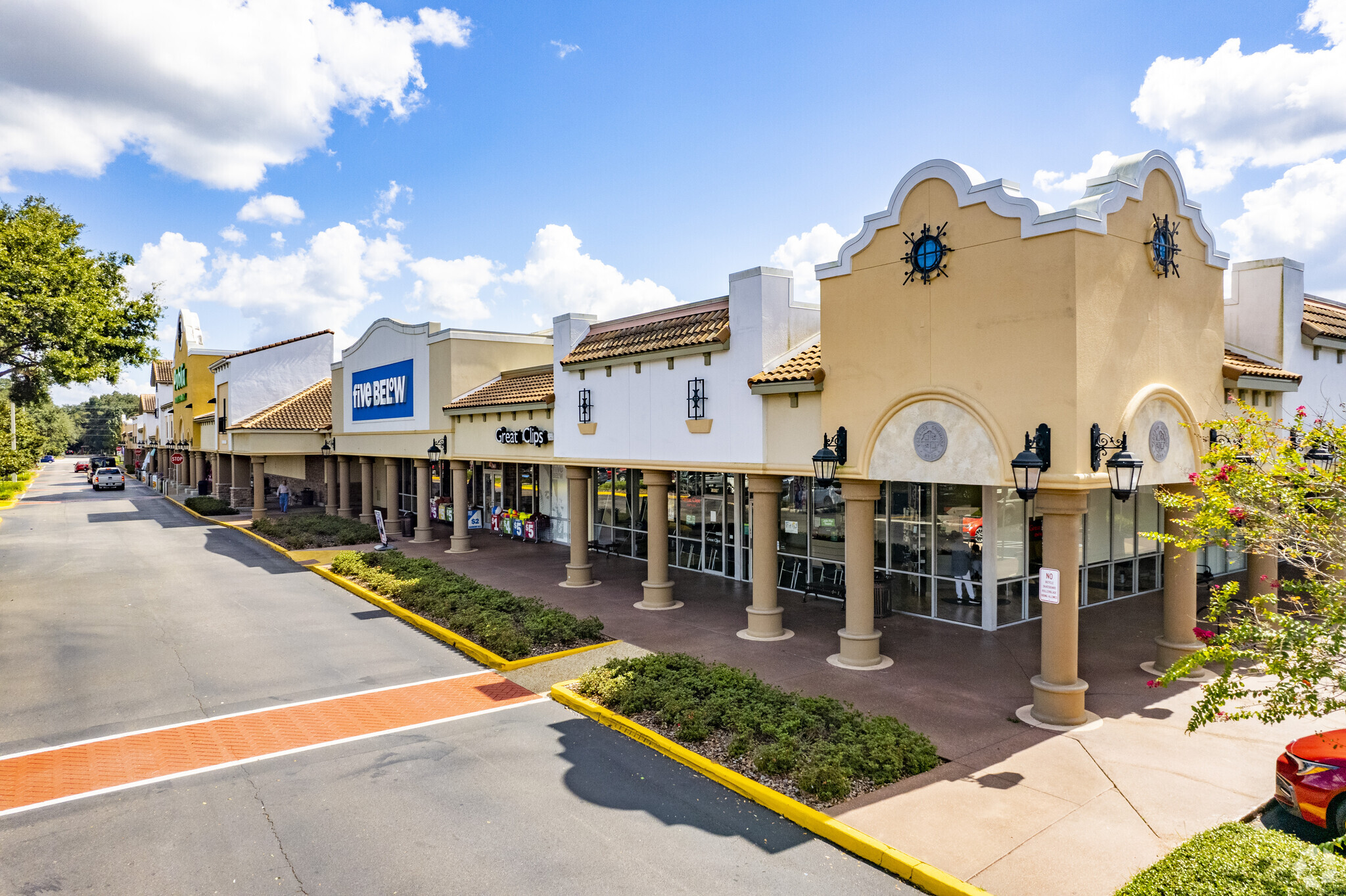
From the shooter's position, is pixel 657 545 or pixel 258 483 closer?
pixel 657 545

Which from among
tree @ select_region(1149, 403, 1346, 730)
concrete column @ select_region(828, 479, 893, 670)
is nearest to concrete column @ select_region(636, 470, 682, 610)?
concrete column @ select_region(828, 479, 893, 670)

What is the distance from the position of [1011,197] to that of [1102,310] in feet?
6.10

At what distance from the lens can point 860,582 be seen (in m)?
12.5

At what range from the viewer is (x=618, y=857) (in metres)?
7.14

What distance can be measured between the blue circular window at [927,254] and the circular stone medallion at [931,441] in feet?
7.21

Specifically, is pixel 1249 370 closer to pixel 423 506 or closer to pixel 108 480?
pixel 423 506

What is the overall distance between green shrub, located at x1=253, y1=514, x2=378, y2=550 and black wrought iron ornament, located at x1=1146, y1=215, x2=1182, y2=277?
2505 centimetres

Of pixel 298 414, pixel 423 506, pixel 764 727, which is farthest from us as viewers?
pixel 298 414

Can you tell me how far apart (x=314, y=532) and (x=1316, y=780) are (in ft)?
93.2

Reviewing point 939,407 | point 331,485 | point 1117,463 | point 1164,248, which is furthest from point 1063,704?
point 331,485

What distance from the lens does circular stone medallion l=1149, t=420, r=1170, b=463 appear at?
35.9 ft

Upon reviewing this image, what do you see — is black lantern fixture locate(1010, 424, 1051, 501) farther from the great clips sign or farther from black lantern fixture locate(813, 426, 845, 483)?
the great clips sign

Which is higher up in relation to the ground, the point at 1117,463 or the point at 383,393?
the point at 383,393

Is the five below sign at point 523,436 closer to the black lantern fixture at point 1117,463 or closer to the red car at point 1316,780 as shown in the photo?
the black lantern fixture at point 1117,463
